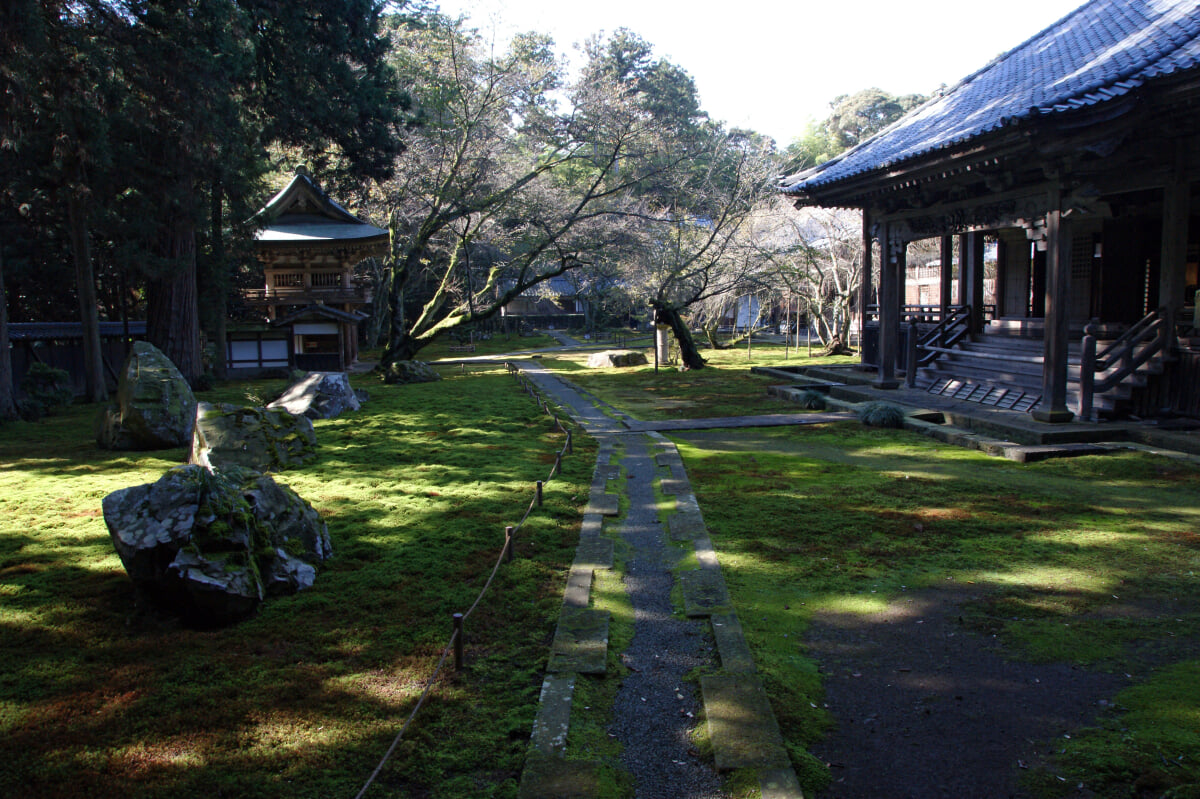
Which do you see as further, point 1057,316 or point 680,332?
point 680,332

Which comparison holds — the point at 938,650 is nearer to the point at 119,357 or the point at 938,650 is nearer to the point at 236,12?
the point at 236,12

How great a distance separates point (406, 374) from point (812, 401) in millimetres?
11734

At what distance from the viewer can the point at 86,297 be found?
15.8 metres

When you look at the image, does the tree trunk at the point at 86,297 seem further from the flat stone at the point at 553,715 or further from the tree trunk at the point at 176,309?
the flat stone at the point at 553,715

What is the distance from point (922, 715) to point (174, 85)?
1574 cm

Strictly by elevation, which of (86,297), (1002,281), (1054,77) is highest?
(1054,77)

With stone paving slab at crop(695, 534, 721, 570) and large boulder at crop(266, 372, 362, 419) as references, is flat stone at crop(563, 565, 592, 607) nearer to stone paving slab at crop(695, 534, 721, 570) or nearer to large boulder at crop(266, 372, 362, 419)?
stone paving slab at crop(695, 534, 721, 570)

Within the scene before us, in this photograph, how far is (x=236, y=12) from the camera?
14.6 metres

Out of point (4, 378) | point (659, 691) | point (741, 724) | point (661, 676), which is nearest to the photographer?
point (741, 724)

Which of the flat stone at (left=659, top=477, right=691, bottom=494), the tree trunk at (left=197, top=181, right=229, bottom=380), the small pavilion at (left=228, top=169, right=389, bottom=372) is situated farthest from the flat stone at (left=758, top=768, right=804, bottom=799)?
the small pavilion at (left=228, top=169, right=389, bottom=372)

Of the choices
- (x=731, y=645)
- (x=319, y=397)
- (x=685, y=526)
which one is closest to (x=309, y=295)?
(x=319, y=397)

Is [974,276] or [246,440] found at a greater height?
[974,276]

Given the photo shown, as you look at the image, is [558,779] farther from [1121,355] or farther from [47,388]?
[47,388]

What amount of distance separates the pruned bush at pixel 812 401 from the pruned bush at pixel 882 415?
209cm
